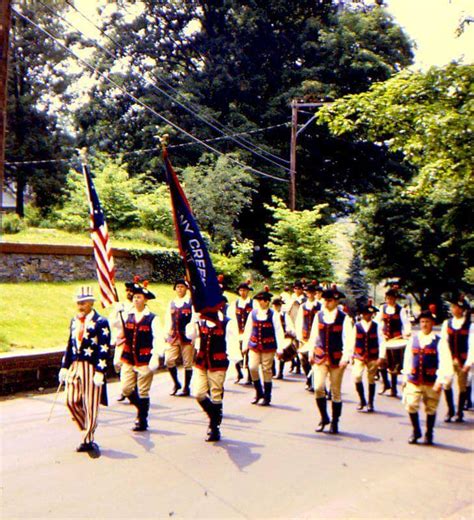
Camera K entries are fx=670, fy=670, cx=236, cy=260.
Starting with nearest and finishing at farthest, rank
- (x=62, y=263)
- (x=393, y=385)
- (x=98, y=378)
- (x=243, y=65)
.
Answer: (x=98, y=378), (x=393, y=385), (x=62, y=263), (x=243, y=65)

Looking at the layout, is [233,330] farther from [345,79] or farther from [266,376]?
[345,79]

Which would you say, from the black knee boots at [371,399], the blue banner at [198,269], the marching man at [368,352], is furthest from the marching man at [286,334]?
the blue banner at [198,269]

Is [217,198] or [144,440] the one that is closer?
[144,440]

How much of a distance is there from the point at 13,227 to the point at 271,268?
9.59 meters

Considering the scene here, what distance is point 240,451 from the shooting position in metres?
8.26

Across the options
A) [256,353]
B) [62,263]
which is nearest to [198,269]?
[256,353]

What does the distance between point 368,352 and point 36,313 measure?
8235 mm

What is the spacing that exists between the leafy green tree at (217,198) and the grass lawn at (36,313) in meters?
8.05

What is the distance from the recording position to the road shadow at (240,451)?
7.77 metres

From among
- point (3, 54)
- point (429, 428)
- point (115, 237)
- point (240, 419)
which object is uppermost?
point (3, 54)

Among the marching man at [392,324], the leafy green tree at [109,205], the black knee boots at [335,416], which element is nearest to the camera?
the black knee boots at [335,416]

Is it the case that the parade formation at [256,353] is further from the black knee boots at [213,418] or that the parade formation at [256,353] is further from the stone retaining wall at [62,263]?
the stone retaining wall at [62,263]

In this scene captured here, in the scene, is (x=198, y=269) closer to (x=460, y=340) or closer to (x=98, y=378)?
(x=98, y=378)

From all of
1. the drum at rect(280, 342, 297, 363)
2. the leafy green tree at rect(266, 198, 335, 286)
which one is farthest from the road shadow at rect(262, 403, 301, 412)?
the leafy green tree at rect(266, 198, 335, 286)
